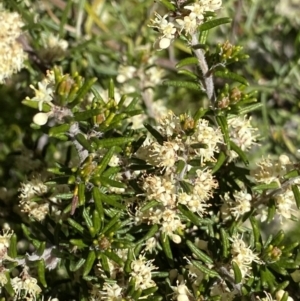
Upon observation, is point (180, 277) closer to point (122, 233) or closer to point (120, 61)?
point (122, 233)

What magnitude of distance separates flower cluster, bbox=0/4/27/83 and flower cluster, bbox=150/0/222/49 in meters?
0.36

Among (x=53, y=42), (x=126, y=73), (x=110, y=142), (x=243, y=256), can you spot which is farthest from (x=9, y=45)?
(x=243, y=256)

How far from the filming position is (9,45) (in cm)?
110

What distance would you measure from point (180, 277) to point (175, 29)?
406mm

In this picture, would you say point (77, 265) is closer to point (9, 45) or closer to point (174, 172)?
point (174, 172)

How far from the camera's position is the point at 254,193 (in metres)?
0.97

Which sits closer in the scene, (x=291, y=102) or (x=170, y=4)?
(x=170, y=4)

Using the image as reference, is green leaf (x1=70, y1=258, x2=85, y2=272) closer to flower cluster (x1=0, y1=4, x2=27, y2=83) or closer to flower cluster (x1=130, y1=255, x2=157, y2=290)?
flower cluster (x1=130, y1=255, x2=157, y2=290)

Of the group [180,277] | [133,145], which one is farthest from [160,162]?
[180,277]

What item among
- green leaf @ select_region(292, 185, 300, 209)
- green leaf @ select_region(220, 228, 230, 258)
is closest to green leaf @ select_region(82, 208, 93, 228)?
green leaf @ select_region(220, 228, 230, 258)

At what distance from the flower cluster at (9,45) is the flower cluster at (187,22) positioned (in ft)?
1.18

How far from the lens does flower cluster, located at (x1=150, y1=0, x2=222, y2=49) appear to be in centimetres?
78

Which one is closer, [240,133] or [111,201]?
[111,201]

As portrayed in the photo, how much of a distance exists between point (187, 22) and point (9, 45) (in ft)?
1.51
